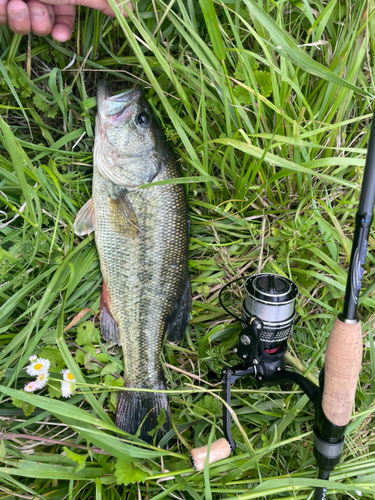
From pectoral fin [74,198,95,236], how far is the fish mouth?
1.62 ft

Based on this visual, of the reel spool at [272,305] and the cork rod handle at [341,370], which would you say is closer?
the cork rod handle at [341,370]

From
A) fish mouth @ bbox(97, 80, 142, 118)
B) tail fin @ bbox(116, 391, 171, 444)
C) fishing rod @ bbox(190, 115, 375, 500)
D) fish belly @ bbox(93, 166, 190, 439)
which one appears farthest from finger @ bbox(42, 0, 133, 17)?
tail fin @ bbox(116, 391, 171, 444)

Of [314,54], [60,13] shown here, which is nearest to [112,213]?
[60,13]

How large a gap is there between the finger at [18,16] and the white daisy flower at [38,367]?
169cm

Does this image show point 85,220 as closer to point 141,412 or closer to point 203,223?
point 203,223

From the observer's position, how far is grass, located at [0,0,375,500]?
1728 mm

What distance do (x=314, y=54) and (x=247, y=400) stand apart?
2002 millimetres

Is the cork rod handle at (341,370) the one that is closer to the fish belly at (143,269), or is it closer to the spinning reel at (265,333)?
the spinning reel at (265,333)

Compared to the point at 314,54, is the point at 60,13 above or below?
above

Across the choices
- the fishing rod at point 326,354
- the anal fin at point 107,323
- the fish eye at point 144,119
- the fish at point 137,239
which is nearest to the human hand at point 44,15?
the fish at point 137,239

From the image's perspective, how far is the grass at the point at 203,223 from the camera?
1.73m

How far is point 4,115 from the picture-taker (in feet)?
6.61

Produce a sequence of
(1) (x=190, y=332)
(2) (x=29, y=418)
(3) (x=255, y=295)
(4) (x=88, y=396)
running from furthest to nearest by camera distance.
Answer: (1) (x=190, y=332) → (2) (x=29, y=418) → (4) (x=88, y=396) → (3) (x=255, y=295)

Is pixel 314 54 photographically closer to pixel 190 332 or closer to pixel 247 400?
pixel 190 332
